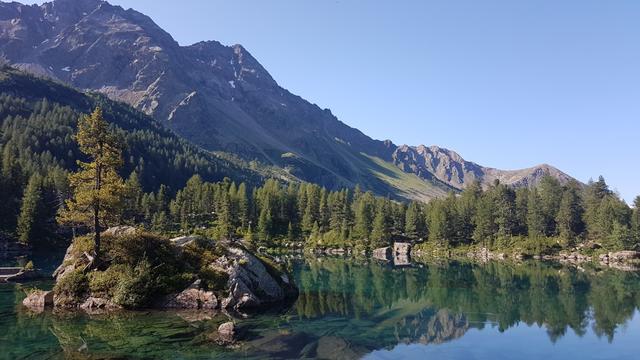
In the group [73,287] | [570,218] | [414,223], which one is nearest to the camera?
[73,287]

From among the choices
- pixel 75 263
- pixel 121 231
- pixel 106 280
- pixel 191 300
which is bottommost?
pixel 191 300

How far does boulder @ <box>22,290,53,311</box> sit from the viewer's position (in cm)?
4040

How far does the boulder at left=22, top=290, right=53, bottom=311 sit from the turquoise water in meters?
1.60

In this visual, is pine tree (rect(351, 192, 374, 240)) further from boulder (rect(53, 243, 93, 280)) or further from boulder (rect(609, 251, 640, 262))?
boulder (rect(53, 243, 93, 280))

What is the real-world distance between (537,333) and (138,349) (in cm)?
2931

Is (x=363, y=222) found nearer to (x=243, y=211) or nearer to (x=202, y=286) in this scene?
(x=243, y=211)

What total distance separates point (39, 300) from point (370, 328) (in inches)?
1100

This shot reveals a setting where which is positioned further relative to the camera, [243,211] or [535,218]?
[243,211]

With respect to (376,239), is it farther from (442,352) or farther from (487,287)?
(442,352)

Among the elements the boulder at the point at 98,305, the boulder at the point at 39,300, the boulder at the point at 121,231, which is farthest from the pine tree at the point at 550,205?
the boulder at the point at 39,300

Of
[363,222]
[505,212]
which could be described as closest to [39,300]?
[363,222]

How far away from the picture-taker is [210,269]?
146 feet

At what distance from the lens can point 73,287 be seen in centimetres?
4094

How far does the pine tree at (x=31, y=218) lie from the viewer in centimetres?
10769
